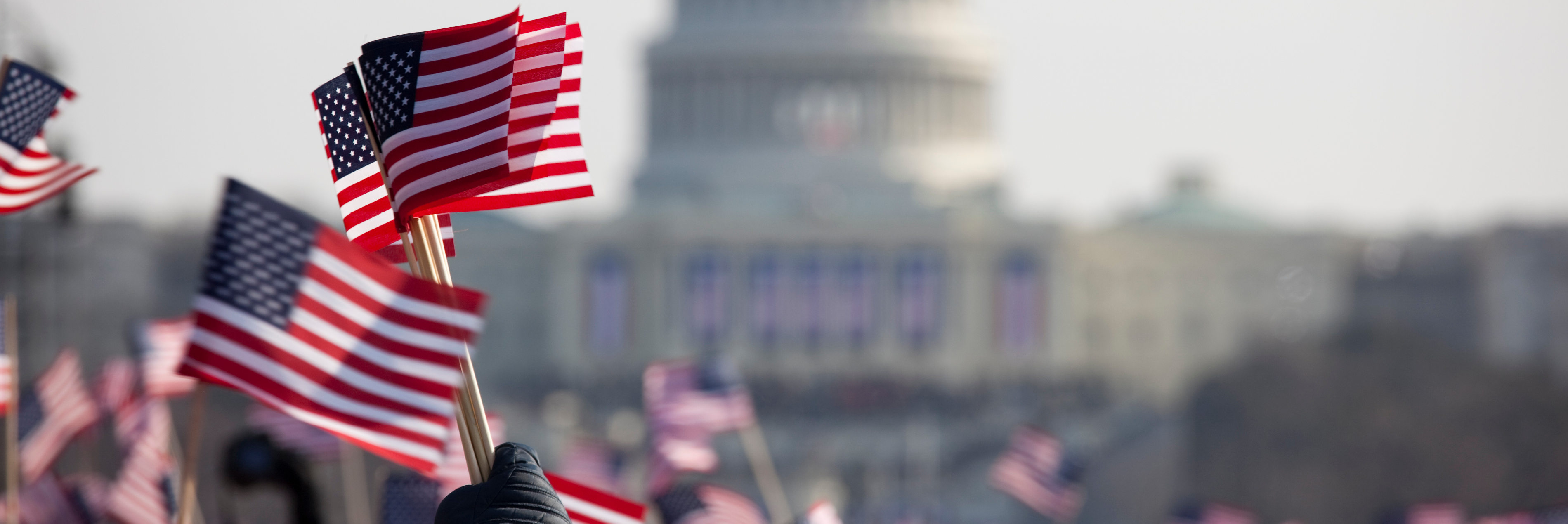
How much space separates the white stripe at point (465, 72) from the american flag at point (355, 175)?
1.02 feet

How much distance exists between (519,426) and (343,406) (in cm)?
5918

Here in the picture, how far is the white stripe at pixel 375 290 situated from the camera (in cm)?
1231

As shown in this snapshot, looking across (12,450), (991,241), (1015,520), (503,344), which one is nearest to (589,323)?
(503,344)

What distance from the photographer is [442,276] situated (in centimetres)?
1048

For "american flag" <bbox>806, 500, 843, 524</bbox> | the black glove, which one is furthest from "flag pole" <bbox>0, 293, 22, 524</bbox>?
the black glove

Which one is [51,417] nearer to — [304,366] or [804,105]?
[304,366]

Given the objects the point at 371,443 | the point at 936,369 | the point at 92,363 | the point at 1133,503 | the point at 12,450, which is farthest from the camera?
the point at 936,369

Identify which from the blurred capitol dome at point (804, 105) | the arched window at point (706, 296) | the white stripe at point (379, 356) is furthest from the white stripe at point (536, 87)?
the blurred capitol dome at point (804, 105)

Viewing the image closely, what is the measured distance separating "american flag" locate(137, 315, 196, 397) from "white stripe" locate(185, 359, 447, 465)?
34.7 ft

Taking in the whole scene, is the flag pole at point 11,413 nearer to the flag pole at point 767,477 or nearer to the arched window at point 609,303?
the flag pole at point 767,477

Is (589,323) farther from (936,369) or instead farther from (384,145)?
(384,145)

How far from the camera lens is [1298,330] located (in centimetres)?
11719

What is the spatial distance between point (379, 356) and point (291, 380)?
1.29 feet

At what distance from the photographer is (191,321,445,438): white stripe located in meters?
12.4
